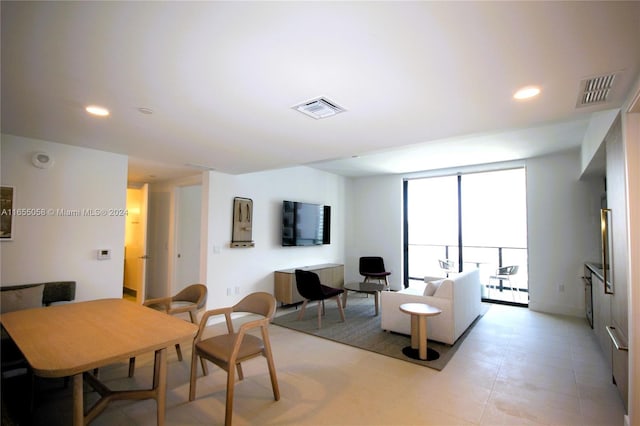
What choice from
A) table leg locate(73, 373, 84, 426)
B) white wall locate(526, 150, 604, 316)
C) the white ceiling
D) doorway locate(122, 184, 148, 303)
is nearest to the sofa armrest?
white wall locate(526, 150, 604, 316)

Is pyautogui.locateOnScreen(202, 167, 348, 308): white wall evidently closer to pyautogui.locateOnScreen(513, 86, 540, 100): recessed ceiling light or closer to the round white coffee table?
the round white coffee table

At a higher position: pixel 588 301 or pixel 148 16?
pixel 148 16

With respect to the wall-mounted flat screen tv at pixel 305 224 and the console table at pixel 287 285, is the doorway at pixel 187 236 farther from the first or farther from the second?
the wall-mounted flat screen tv at pixel 305 224

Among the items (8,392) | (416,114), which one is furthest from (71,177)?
(416,114)

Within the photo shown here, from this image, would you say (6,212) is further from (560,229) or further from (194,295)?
(560,229)

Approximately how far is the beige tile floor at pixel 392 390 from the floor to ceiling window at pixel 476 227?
2.85 metres

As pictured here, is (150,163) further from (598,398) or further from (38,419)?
(598,398)

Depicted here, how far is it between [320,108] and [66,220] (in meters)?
3.07

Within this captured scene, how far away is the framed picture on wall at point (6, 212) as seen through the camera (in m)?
2.88

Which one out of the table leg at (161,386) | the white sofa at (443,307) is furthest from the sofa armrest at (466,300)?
the table leg at (161,386)

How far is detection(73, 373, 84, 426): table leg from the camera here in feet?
5.35

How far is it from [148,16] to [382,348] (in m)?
3.66

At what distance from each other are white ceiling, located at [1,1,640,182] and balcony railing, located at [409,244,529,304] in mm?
4764

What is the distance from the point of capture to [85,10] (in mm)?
1271
